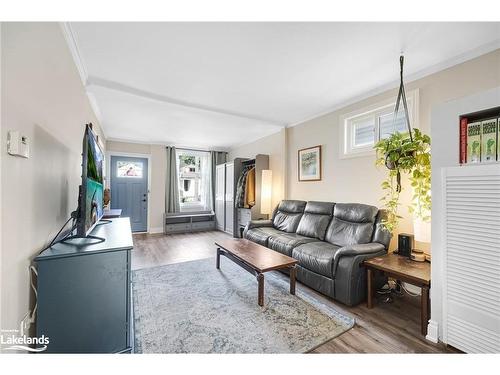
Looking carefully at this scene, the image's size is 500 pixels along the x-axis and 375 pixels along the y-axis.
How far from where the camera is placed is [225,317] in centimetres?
181

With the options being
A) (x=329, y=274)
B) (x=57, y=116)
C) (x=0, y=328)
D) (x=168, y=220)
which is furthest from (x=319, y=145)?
(x=168, y=220)

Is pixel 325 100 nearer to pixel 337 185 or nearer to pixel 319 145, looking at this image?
pixel 319 145

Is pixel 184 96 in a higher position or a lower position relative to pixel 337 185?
higher

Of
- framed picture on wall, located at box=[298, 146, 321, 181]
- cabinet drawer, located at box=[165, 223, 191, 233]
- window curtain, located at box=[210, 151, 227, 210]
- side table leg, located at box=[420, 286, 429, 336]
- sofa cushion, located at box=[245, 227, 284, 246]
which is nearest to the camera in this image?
side table leg, located at box=[420, 286, 429, 336]

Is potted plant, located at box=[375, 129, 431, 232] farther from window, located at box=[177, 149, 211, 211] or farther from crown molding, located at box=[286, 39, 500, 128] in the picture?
window, located at box=[177, 149, 211, 211]

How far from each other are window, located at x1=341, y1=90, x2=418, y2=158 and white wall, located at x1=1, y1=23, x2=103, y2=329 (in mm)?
3235

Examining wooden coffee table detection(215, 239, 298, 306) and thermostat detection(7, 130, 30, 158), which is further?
wooden coffee table detection(215, 239, 298, 306)

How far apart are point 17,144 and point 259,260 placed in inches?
76.4

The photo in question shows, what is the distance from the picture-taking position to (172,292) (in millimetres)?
2271

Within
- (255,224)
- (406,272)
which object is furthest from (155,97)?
(406,272)

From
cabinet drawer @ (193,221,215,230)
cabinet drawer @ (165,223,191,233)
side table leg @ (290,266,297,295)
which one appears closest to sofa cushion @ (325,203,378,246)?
side table leg @ (290,266,297,295)

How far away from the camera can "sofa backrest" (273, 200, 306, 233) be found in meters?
3.44
